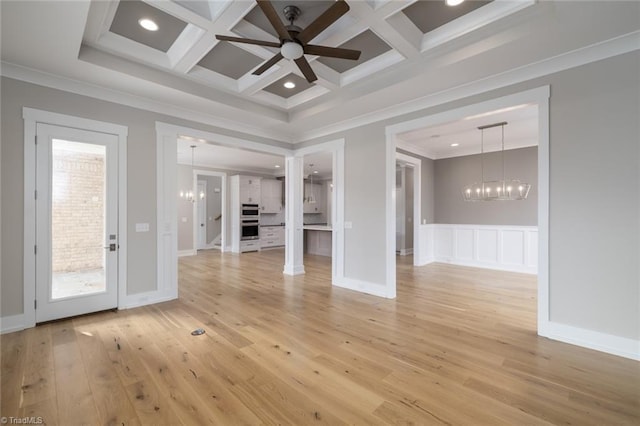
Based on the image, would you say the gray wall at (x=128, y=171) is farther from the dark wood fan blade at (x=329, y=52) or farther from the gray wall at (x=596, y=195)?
the gray wall at (x=596, y=195)

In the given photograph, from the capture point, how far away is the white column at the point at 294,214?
20.0ft

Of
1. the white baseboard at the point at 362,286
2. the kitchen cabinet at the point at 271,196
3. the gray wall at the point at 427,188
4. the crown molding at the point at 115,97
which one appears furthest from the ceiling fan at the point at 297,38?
the kitchen cabinet at the point at 271,196

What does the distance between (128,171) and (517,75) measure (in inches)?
194

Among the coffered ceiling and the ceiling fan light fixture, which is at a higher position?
the coffered ceiling

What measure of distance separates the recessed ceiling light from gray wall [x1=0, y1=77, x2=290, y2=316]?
1.36m

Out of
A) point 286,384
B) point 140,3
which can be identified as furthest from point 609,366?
point 140,3

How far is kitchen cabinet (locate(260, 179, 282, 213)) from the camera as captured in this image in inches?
410

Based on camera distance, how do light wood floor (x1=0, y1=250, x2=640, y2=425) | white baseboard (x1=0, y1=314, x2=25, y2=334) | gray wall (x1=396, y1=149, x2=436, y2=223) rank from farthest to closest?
gray wall (x1=396, y1=149, x2=436, y2=223)
white baseboard (x1=0, y1=314, x2=25, y2=334)
light wood floor (x1=0, y1=250, x2=640, y2=425)

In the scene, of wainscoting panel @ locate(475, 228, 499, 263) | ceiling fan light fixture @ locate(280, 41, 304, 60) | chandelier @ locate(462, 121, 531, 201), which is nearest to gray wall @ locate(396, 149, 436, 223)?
wainscoting panel @ locate(475, 228, 499, 263)

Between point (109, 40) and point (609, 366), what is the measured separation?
5.68 metres

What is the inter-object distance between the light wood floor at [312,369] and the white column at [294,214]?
203 centimetres

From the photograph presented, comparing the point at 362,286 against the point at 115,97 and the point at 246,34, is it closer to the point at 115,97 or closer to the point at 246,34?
the point at 246,34

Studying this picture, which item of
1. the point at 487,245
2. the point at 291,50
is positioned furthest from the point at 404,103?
the point at 487,245

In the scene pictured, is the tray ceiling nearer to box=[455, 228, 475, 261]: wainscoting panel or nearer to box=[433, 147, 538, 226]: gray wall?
box=[433, 147, 538, 226]: gray wall
